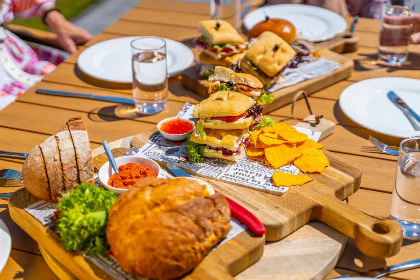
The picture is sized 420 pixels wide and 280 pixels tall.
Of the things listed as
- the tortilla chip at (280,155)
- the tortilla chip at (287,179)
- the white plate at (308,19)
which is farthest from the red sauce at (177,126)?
the white plate at (308,19)

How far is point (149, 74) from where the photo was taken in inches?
107

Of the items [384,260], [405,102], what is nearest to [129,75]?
[405,102]

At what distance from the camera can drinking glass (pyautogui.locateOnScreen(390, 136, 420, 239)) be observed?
6.04ft

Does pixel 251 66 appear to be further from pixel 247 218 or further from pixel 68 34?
pixel 68 34

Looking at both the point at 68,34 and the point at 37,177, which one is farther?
the point at 68,34

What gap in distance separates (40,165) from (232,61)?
139 cm

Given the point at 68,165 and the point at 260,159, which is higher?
the point at 68,165

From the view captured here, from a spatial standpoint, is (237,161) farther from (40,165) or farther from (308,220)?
(40,165)

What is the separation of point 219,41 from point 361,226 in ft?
4.98

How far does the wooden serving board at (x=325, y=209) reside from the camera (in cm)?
176

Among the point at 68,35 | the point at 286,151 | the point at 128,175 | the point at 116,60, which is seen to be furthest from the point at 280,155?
the point at 68,35

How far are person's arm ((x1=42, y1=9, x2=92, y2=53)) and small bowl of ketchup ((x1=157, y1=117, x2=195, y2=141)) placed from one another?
142cm

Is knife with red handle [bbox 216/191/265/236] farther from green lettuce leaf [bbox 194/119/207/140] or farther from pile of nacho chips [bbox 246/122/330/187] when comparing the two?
green lettuce leaf [bbox 194/119/207/140]

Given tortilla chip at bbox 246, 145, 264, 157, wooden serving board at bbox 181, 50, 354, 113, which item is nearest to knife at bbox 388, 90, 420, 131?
wooden serving board at bbox 181, 50, 354, 113
